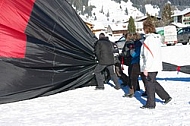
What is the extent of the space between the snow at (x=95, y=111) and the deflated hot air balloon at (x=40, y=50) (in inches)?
13.4

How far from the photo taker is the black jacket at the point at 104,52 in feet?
31.9

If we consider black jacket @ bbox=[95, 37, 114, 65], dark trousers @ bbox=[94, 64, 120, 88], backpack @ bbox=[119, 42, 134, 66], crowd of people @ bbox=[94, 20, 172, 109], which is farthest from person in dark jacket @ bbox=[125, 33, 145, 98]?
dark trousers @ bbox=[94, 64, 120, 88]

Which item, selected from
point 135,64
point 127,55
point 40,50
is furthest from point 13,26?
point 135,64

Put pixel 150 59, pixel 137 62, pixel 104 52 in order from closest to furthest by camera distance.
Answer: pixel 150 59 → pixel 137 62 → pixel 104 52

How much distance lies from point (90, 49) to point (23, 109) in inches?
121

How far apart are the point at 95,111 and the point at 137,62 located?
1775 mm

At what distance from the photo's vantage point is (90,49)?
398 inches

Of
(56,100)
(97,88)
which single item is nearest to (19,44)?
(56,100)

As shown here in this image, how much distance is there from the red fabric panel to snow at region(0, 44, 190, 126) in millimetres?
1245

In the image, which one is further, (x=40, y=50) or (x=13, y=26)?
(x=40, y=50)

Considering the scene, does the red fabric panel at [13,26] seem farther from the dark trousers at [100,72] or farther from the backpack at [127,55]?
the backpack at [127,55]

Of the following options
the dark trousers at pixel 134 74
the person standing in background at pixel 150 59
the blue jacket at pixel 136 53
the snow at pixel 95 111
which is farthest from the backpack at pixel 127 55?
the person standing in background at pixel 150 59

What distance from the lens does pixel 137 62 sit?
8383mm

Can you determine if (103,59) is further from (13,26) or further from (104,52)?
(13,26)
